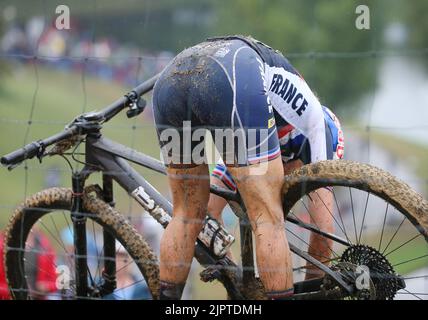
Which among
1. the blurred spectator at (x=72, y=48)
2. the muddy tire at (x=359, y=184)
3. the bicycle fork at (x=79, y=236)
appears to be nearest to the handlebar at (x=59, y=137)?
the bicycle fork at (x=79, y=236)

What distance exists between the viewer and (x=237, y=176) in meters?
4.23

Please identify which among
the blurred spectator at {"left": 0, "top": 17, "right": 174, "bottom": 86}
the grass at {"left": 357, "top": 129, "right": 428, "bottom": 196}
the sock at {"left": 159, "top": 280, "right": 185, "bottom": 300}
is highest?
the blurred spectator at {"left": 0, "top": 17, "right": 174, "bottom": 86}

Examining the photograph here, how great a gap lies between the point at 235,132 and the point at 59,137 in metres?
1.25

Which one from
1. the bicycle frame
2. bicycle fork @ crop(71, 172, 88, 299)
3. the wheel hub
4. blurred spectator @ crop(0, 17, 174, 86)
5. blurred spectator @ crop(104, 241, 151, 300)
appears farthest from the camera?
blurred spectator @ crop(0, 17, 174, 86)

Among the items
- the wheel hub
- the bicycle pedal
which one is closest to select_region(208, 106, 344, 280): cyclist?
the bicycle pedal

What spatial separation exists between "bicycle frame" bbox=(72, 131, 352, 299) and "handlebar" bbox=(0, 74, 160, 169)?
11cm

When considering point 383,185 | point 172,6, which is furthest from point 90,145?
point 172,6

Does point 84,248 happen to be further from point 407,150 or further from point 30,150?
point 407,150

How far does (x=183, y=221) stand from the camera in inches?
177

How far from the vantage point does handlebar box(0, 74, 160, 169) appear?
→ 4.88m

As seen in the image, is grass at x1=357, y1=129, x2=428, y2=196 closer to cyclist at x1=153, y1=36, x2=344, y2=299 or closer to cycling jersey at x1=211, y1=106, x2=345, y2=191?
cycling jersey at x1=211, y1=106, x2=345, y2=191

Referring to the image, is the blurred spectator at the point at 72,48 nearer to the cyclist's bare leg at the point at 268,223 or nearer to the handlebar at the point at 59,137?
the handlebar at the point at 59,137

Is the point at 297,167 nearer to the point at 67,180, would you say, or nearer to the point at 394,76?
the point at 67,180

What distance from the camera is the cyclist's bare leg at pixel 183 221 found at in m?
4.48
